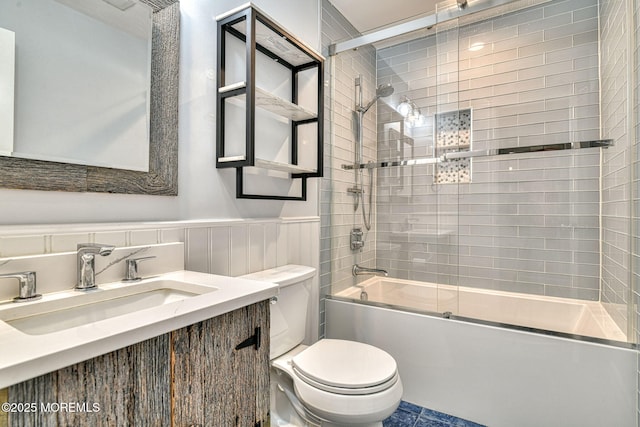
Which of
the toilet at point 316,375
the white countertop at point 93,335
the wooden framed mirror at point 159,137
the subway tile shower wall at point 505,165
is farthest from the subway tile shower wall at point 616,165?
the wooden framed mirror at point 159,137

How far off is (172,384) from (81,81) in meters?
0.93

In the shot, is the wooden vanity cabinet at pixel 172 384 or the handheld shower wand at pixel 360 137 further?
the handheld shower wand at pixel 360 137

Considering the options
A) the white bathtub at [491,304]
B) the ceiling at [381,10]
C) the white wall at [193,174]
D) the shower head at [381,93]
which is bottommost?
the white bathtub at [491,304]

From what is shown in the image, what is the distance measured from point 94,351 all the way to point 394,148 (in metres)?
2.16

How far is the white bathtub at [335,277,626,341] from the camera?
1.79 metres

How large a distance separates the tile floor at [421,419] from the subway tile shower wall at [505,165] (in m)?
0.76

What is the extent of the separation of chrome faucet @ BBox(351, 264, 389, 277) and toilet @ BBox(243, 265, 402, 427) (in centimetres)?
74

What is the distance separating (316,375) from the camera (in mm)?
1308

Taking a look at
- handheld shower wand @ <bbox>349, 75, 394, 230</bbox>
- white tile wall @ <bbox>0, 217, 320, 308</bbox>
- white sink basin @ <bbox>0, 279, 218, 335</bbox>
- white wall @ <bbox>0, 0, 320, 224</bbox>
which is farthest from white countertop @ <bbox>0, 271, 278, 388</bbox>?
handheld shower wand @ <bbox>349, 75, 394, 230</bbox>

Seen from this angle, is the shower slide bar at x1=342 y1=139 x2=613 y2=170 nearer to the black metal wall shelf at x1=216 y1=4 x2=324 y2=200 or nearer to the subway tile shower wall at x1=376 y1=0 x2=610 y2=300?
the subway tile shower wall at x1=376 y1=0 x2=610 y2=300

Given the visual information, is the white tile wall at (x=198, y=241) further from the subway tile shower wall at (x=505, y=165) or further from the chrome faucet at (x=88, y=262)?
the subway tile shower wall at (x=505, y=165)

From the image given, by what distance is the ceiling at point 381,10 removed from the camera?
2332mm

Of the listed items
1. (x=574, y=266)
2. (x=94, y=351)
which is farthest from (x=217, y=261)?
(x=574, y=266)

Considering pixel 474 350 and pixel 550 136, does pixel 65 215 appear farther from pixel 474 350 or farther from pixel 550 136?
pixel 550 136
